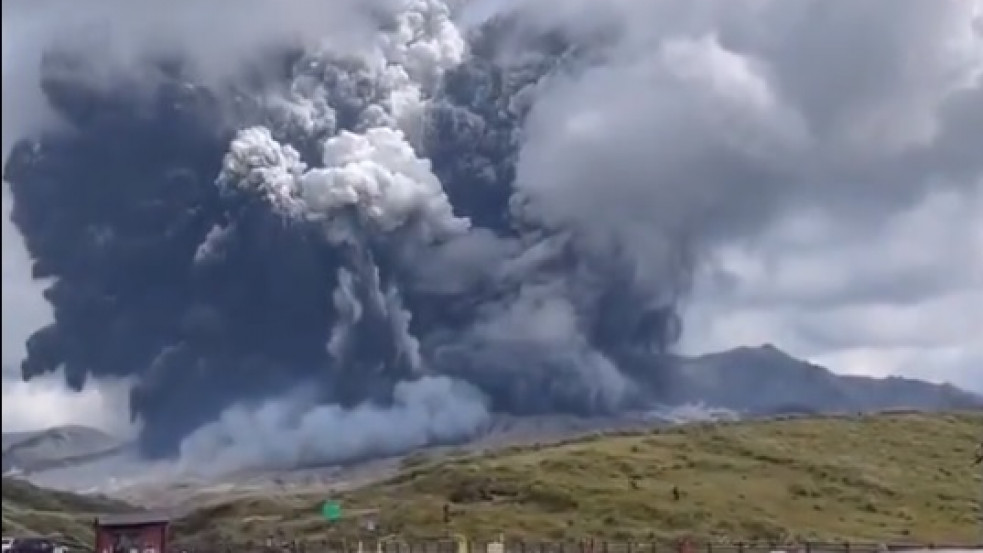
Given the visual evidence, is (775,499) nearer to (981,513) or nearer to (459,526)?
(981,513)

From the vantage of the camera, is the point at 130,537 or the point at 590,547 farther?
the point at 590,547

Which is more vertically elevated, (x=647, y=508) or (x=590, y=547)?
(x=647, y=508)

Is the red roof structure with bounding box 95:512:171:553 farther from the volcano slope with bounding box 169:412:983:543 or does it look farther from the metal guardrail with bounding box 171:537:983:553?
the volcano slope with bounding box 169:412:983:543

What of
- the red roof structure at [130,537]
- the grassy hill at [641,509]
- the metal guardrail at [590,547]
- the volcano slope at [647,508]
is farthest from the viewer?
the grassy hill at [641,509]

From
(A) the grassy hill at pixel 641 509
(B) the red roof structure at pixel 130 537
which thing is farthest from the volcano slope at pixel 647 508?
(B) the red roof structure at pixel 130 537

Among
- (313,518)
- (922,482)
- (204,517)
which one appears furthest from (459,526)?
(922,482)

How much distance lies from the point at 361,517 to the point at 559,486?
23215 mm

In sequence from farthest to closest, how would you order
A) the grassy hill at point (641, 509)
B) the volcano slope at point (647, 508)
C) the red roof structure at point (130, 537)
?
the grassy hill at point (641, 509) → the volcano slope at point (647, 508) → the red roof structure at point (130, 537)

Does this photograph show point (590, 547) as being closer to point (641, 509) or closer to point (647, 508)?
point (641, 509)

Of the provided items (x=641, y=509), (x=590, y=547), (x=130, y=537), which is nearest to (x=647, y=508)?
(x=641, y=509)

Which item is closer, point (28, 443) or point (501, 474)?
point (28, 443)

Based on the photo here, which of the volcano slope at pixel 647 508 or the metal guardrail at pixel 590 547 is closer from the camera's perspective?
the metal guardrail at pixel 590 547

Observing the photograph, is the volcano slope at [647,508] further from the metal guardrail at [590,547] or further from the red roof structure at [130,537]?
the red roof structure at [130,537]

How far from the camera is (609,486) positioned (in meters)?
186
